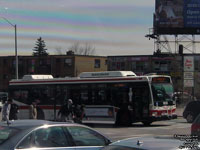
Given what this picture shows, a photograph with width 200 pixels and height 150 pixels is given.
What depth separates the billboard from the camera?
60.7 meters

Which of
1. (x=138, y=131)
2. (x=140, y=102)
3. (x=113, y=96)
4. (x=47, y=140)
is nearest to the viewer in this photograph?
(x=47, y=140)

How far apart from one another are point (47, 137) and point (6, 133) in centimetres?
75

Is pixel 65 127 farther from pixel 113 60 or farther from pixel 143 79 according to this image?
pixel 113 60

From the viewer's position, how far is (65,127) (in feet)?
28.4

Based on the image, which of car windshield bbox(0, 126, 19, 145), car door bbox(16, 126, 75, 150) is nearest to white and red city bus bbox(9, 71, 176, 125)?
car door bbox(16, 126, 75, 150)

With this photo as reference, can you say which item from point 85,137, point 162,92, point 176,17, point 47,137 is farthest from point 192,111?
point 176,17

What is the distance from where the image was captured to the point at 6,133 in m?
8.16

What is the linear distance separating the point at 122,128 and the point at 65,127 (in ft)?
51.8

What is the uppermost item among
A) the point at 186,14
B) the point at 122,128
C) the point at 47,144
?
the point at 186,14

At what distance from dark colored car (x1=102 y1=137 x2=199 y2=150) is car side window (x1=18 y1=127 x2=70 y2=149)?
282cm

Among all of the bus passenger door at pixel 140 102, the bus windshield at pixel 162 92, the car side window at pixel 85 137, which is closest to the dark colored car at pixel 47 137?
the car side window at pixel 85 137

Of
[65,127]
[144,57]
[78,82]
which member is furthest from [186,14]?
[65,127]

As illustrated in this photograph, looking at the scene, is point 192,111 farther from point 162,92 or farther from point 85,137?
point 85,137

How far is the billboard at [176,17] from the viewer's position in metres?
60.7
